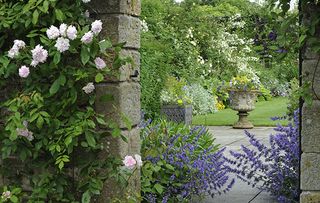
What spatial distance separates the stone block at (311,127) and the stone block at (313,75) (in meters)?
0.05

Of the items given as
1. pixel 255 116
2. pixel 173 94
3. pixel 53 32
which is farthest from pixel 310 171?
pixel 255 116

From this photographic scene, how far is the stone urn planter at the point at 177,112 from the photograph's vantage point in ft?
30.6

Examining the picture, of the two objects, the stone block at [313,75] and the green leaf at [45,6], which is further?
the green leaf at [45,6]

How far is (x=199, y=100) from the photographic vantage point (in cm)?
1204

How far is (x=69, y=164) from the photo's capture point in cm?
332

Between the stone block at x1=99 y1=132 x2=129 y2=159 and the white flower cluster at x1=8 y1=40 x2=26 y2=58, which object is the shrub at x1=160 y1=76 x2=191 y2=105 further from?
the white flower cluster at x1=8 y1=40 x2=26 y2=58

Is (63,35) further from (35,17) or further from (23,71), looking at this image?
(23,71)

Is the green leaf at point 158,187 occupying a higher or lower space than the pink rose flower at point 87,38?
lower

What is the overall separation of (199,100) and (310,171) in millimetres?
9243

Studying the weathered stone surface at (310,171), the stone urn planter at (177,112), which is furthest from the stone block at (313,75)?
the stone urn planter at (177,112)

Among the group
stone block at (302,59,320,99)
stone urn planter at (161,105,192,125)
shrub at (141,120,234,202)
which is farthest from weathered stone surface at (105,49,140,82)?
stone urn planter at (161,105,192,125)

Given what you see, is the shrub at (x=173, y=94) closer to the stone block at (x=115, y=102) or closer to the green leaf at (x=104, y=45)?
the stone block at (x=115, y=102)

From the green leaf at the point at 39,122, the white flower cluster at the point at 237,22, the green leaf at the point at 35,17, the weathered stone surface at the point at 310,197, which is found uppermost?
the white flower cluster at the point at 237,22

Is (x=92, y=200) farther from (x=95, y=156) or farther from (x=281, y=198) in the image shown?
(x=281, y=198)
